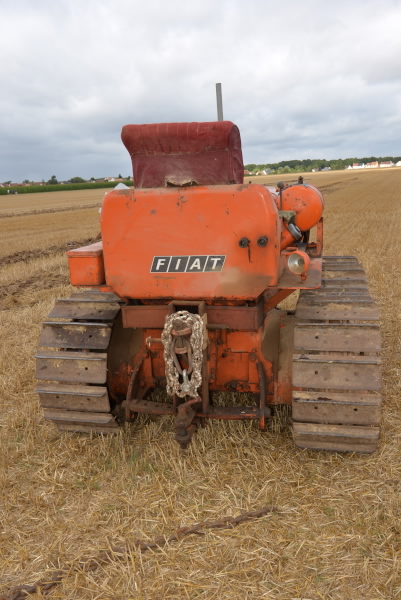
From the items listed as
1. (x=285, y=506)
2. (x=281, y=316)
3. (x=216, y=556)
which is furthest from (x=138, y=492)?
(x=281, y=316)

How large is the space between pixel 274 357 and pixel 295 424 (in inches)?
28.2

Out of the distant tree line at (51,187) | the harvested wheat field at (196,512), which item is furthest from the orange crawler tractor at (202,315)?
the distant tree line at (51,187)

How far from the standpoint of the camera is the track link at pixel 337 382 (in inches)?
141

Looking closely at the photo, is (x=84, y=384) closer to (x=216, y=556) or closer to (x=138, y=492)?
(x=138, y=492)

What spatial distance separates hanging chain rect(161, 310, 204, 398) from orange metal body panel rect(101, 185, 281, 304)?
244mm

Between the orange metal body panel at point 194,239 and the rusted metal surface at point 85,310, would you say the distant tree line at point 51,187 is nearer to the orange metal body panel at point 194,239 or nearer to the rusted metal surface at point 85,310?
the rusted metal surface at point 85,310

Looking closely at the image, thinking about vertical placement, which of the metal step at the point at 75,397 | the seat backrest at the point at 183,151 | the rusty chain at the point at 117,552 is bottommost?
the rusty chain at the point at 117,552

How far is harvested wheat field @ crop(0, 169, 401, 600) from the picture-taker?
2.87 m

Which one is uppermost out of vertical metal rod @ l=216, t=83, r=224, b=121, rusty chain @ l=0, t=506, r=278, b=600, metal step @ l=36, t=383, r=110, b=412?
vertical metal rod @ l=216, t=83, r=224, b=121

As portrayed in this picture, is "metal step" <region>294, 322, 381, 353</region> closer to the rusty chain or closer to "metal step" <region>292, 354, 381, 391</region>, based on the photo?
"metal step" <region>292, 354, 381, 391</region>

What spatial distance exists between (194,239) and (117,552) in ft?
7.14

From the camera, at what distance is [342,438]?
3.73m

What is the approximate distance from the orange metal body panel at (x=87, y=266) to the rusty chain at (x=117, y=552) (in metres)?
1.98

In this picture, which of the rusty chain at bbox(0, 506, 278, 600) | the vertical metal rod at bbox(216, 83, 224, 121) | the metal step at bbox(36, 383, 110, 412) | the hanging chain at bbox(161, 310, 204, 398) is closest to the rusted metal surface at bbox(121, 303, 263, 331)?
the hanging chain at bbox(161, 310, 204, 398)
